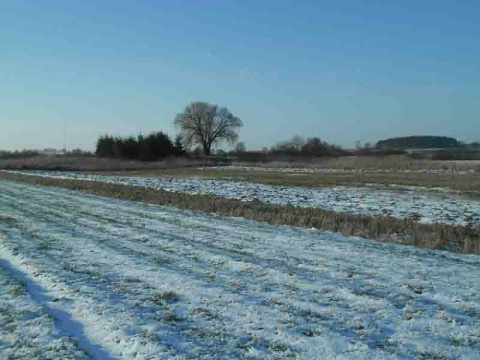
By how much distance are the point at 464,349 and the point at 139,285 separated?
4.44m

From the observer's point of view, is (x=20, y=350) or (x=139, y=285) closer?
(x=20, y=350)

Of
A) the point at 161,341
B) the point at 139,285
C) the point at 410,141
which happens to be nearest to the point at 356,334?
the point at 161,341

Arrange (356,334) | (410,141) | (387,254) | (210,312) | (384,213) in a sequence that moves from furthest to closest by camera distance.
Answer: (410,141) < (384,213) < (387,254) < (210,312) < (356,334)

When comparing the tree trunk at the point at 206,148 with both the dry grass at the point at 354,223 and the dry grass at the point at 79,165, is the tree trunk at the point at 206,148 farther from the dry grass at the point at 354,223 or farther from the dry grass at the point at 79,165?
the dry grass at the point at 354,223

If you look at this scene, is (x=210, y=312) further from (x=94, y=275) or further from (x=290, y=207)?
(x=290, y=207)

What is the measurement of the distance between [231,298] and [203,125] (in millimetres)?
103960

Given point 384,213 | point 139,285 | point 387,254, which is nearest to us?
point 139,285

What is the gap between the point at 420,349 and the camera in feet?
15.4

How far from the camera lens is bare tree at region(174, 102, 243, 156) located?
355 ft

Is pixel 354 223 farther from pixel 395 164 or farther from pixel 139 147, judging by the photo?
pixel 139 147

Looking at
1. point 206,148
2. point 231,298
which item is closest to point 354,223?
point 231,298

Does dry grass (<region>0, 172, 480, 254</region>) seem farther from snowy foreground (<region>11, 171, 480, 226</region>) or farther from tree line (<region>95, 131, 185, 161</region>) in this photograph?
tree line (<region>95, 131, 185, 161</region>)

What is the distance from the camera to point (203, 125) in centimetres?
10875

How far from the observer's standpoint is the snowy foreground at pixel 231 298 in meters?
4.78
